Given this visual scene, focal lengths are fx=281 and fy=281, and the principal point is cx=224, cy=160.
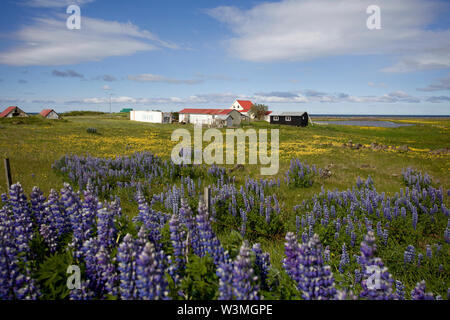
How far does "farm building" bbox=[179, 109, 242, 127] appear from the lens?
201 feet

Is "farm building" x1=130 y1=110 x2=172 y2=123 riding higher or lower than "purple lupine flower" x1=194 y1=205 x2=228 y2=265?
higher

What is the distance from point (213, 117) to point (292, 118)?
19.8m

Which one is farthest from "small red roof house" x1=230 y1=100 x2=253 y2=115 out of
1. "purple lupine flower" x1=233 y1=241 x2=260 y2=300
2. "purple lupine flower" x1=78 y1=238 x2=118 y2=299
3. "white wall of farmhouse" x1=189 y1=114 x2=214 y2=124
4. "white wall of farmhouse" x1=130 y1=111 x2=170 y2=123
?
"purple lupine flower" x1=233 y1=241 x2=260 y2=300

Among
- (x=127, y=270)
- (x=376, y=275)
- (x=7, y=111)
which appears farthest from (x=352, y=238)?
(x=7, y=111)

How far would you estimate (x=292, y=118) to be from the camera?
69625mm

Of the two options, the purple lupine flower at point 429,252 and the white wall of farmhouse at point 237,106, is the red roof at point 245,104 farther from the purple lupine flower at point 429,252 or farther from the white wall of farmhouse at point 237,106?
the purple lupine flower at point 429,252

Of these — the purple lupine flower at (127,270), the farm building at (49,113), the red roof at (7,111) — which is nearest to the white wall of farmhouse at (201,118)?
the farm building at (49,113)

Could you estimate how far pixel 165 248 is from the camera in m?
3.63

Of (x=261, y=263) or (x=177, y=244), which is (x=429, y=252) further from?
(x=177, y=244)

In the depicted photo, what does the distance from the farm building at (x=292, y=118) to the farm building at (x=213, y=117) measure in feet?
32.5

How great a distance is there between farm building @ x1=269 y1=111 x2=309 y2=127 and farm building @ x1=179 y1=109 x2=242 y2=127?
9.92 meters

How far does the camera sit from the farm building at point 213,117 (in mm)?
61312

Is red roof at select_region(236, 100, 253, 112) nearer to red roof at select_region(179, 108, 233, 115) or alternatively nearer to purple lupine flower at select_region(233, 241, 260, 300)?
red roof at select_region(179, 108, 233, 115)
